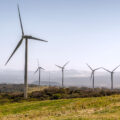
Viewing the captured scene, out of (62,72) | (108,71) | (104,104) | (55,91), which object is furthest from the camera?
(62,72)

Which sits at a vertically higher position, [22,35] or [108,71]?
[22,35]

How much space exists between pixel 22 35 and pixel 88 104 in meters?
31.9

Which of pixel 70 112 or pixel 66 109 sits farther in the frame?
pixel 66 109

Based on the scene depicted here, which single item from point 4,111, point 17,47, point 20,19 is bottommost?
point 4,111

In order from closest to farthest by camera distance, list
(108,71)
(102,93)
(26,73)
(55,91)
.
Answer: (26,73) → (102,93) → (55,91) → (108,71)

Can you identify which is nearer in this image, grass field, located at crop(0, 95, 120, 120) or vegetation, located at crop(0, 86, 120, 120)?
grass field, located at crop(0, 95, 120, 120)

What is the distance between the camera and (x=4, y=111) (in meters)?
45.8

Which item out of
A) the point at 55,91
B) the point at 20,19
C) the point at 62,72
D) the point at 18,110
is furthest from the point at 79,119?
the point at 62,72

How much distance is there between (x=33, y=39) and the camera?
226ft

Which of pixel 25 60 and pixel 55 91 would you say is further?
pixel 55 91

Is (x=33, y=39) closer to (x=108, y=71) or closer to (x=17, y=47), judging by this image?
(x=17, y=47)

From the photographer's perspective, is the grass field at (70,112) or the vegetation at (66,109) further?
the vegetation at (66,109)

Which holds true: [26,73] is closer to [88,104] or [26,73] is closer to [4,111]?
[4,111]

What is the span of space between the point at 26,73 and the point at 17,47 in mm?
7163
